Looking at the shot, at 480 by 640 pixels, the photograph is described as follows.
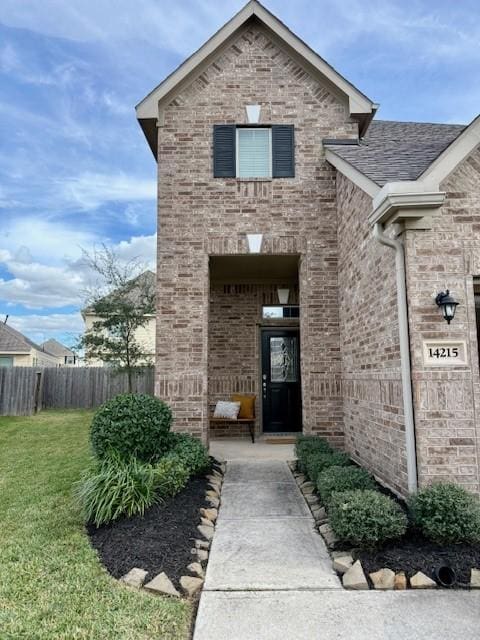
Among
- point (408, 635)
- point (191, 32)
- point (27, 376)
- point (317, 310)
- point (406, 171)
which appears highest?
point (191, 32)

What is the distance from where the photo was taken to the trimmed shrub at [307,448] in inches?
230

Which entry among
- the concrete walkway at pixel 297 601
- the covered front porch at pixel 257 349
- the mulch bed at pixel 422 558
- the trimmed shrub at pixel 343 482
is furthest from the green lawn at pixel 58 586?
the covered front porch at pixel 257 349

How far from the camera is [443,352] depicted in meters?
4.12

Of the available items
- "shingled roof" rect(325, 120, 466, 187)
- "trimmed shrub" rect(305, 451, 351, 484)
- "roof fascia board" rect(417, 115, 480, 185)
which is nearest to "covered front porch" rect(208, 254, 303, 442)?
"shingled roof" rect(325, 120, 466, 187)

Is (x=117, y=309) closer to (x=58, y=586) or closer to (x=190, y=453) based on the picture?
(x=190, y=453)

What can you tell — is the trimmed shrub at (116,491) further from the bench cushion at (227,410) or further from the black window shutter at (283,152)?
the black window shutter at (283,152)

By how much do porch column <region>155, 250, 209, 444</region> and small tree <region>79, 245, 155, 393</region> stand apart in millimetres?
4968

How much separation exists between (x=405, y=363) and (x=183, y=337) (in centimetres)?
372

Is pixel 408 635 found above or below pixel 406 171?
below

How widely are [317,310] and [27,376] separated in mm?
11338

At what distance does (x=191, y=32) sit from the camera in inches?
345

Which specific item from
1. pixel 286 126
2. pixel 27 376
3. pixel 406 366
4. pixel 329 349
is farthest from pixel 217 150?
pixel 27 376

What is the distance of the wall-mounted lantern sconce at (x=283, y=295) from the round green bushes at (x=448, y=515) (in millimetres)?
5801

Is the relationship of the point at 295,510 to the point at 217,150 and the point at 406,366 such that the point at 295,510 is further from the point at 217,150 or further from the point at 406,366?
the point at 217,150
